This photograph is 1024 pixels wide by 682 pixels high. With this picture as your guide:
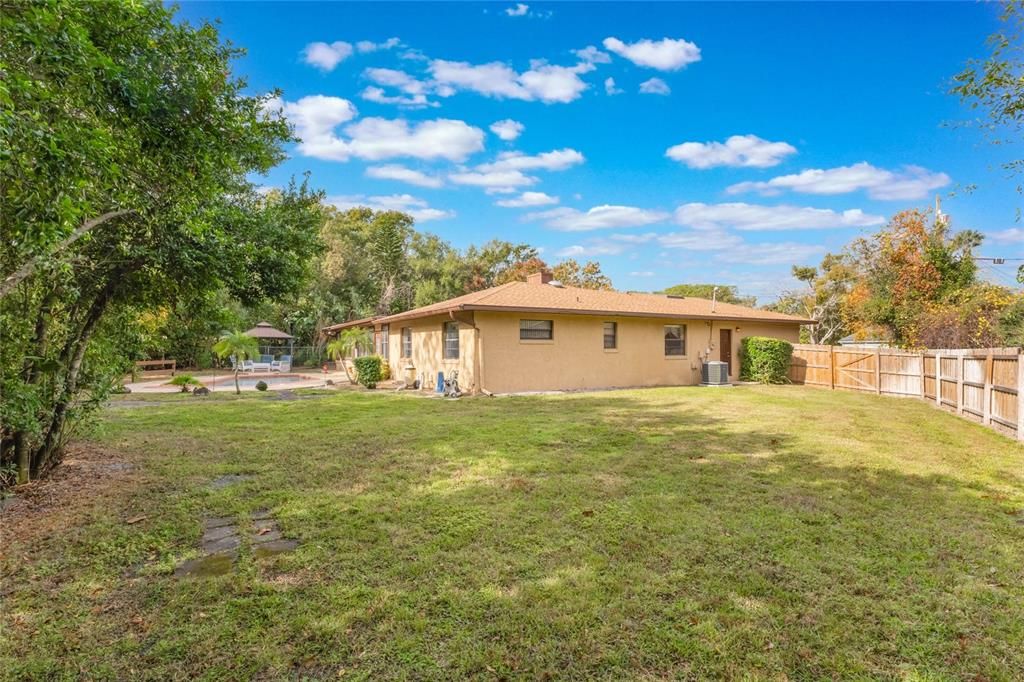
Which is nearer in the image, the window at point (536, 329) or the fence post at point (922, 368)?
the fence post at point (922, 368)

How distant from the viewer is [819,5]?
1043 centimetres

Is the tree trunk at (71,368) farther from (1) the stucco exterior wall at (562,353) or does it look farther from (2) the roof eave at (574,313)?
(1) the stucco exterior wall at (562,353)

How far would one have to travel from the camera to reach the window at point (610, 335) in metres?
15.4

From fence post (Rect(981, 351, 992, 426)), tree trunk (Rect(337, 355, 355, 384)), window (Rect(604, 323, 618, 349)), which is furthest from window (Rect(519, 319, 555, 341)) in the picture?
fence post (Rect(981, 351, 992, 426))

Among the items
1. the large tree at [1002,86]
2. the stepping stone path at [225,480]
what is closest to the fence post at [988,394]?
the large tree at [1002,86]

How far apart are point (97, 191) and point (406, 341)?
13936mm

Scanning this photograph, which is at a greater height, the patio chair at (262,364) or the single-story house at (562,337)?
the single-story house at (562,337)

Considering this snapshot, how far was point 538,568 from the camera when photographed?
3070 mm

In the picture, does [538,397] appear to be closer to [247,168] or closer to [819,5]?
[247,168]

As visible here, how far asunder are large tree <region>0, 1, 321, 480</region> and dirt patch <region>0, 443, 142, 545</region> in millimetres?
259

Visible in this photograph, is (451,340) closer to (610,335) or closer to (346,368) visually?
(610,335)

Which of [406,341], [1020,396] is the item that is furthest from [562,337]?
[1020,396]

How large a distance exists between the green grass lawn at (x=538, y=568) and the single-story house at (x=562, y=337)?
23.2 feet

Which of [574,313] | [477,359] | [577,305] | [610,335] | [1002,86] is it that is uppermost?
[1002,86]
